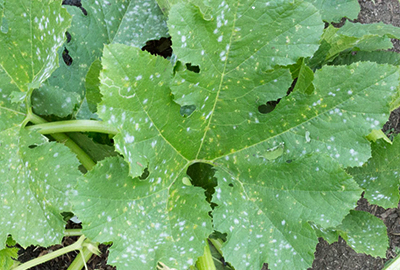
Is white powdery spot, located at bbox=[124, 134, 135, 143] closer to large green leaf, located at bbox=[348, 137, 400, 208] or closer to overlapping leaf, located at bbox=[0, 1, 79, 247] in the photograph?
overlapping leaf, located at bbox=[0, 1, 79, 247]

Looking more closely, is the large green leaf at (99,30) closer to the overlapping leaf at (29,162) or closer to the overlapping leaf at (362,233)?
the overlapping leaf at (29,162)

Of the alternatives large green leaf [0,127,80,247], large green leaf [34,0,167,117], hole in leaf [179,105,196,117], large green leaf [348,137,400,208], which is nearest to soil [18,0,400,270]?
large green leaf [34,0,167,117]

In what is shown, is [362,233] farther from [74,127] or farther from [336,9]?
[74,127]

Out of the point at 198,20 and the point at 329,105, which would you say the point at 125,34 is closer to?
the point at 198,20

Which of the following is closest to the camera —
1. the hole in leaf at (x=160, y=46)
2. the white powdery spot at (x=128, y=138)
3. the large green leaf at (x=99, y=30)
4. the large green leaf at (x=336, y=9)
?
the white powdery spot at (x=128, y=138)

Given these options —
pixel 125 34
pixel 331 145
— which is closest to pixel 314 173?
pixel 331 145

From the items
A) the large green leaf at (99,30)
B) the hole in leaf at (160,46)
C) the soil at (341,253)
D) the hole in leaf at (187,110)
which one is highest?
the large green leaf at (99,30)

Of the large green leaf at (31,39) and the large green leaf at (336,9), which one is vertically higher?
the large green leaf at (31,39)

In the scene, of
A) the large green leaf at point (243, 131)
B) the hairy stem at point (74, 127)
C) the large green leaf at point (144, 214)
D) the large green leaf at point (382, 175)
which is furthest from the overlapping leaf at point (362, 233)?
the hairy stem at point (74, 127)
